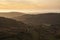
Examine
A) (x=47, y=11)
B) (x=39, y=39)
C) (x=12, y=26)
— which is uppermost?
(x=47, y=11)

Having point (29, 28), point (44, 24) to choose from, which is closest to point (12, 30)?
point (29, 28)

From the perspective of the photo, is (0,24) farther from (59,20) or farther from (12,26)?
(59,20)

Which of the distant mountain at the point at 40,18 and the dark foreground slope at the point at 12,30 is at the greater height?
the distant mountain at the point at 40,18

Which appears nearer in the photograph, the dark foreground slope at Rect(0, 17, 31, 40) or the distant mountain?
the dark foreground slope at Rect(0, 17, 31, 40)

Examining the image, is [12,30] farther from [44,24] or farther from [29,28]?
[44,24]

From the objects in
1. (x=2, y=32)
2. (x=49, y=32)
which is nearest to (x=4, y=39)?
(x=2, y=32)
